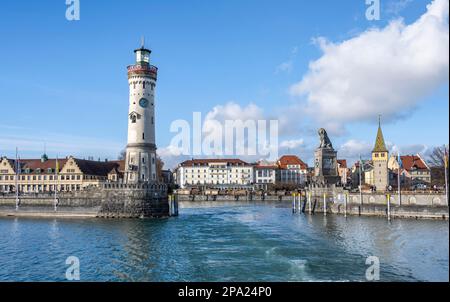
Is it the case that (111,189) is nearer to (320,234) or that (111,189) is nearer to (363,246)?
(320,234)

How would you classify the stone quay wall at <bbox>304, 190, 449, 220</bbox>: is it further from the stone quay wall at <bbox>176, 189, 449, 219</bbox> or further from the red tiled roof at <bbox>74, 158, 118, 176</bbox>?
the red tiled roof at <bbox>74, 158, 118, 176</bbox>

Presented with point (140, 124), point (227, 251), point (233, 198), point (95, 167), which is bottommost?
point (233, 198)

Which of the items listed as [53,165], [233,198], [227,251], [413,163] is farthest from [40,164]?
[413,163]

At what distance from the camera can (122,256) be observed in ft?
133

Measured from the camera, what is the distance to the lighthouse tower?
7956 cm

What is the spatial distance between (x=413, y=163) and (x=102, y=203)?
120 metres

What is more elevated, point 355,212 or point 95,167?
point 95,167

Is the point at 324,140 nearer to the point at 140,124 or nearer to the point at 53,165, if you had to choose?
the point at 140,124

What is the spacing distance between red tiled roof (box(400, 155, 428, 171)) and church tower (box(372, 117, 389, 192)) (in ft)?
186

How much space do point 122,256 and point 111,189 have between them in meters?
40.4

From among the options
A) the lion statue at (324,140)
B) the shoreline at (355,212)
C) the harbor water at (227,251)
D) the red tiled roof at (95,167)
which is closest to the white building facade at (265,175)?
the red tiled roof at (95,167)

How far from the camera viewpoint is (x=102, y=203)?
79.8 meters

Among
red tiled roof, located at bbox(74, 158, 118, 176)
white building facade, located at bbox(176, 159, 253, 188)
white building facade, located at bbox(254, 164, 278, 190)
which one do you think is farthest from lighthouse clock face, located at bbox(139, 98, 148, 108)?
white building facade, located at bbox(254, 164, 278, 190)

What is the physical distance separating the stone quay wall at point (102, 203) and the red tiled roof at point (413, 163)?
10732 centimetres
